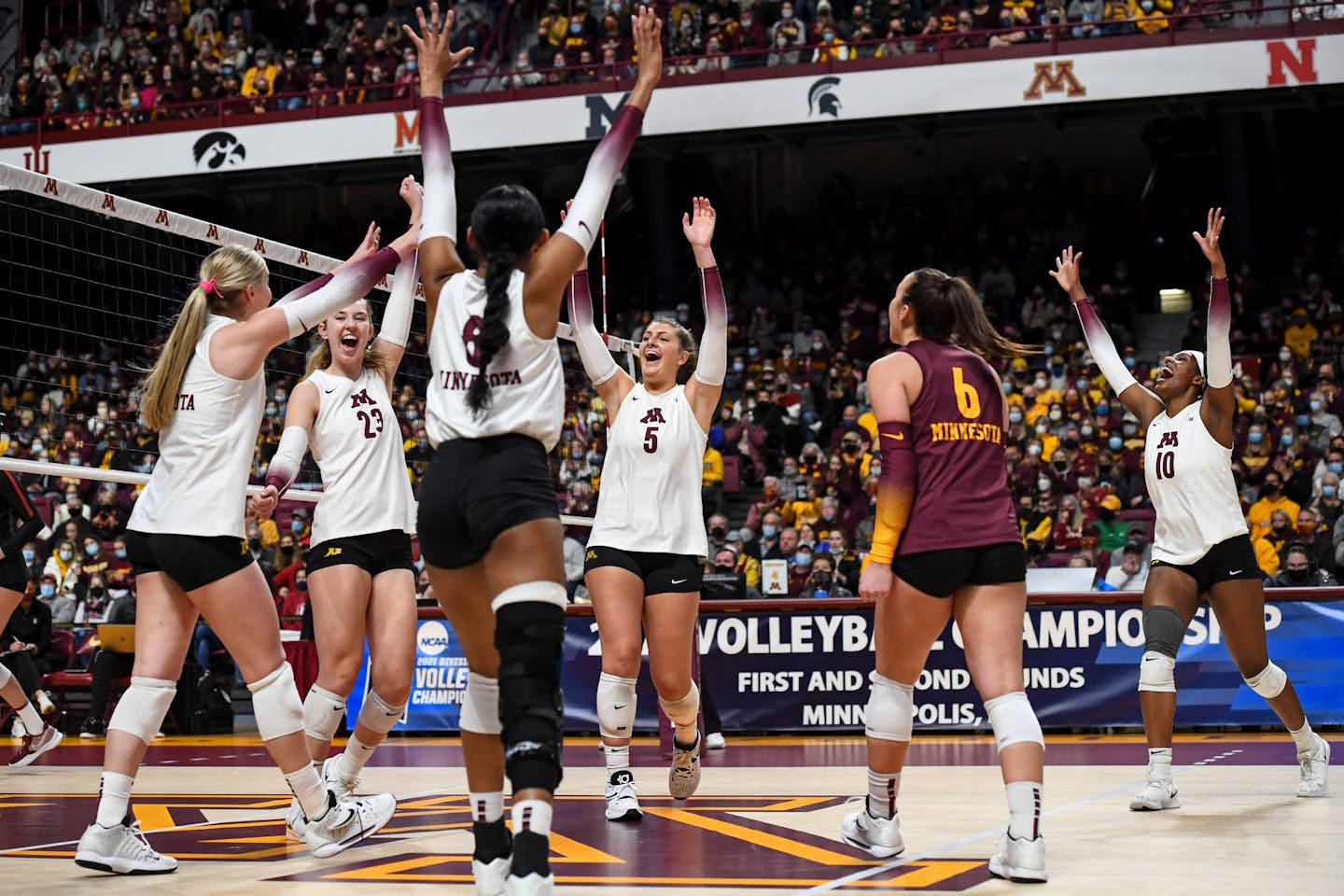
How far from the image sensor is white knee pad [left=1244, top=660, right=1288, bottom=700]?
742cm

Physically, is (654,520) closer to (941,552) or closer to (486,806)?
(941,552)

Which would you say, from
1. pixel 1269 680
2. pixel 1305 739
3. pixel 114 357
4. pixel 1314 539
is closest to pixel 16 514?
pixel 1269 680

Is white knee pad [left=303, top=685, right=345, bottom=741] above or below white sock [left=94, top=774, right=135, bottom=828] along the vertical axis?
above

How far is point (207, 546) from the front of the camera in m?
5.34

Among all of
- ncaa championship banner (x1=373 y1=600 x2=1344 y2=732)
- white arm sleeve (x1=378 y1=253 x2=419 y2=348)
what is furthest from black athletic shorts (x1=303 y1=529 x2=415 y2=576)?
ncaa championship banner (x1=373 y1=600 x2=1344 y2=732)

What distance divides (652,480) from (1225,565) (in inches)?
113

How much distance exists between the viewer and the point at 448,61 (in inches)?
179

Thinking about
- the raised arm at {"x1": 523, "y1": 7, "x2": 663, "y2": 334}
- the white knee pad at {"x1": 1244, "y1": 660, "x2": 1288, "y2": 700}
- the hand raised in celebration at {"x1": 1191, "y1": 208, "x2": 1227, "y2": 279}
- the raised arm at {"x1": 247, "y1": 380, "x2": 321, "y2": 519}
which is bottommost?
the white knee pad at {"x1": 1244, "y1": 660, "x2": 1288, "y2": 700}

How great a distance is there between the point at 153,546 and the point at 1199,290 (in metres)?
21.7

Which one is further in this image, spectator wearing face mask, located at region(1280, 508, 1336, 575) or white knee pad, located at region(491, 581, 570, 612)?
spectator wearing face mask, located at region(1280, 508, 1336, 575)

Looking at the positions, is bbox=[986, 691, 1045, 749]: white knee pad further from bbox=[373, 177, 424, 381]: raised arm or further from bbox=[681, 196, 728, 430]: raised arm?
bbox=[373, 177, 424, 381]: raised arm

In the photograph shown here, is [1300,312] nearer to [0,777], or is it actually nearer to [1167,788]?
[1167,788]

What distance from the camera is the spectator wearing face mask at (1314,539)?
14148mm

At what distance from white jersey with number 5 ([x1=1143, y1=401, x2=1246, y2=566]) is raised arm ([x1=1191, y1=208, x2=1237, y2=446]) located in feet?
0.21
